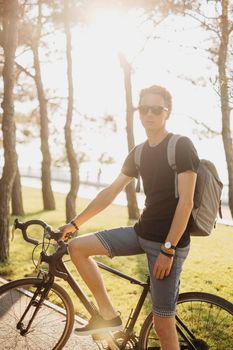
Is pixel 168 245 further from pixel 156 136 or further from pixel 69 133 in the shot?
pixel 69 133

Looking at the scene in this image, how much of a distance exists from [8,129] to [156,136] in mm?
5729

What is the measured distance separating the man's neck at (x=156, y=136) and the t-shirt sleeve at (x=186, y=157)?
22cm

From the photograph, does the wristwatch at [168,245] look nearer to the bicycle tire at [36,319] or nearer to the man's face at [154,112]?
the man's face at [154,112]

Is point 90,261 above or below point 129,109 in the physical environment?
below

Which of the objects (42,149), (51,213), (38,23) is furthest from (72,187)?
(38,23)

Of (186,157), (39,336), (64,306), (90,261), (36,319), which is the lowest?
(39,336)

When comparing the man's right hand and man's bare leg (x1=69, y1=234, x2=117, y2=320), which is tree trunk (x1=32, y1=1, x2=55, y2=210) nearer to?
the man's right hand

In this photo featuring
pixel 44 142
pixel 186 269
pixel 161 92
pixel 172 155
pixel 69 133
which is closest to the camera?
pixel 172 155

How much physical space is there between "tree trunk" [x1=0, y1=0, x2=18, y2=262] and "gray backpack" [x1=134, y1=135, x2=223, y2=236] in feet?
19.2

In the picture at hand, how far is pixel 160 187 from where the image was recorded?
3.13 m

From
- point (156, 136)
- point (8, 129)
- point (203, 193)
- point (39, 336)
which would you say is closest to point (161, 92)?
point (156, 136)

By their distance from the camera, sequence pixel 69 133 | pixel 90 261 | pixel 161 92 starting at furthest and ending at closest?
pixel 69 133 → pixel 90 261 → pixel 161 92

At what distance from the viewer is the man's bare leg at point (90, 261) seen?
332 centimetres

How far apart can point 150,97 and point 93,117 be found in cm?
1581
